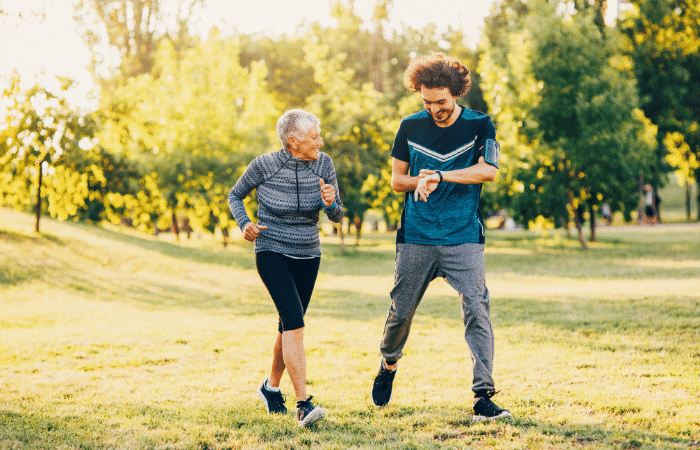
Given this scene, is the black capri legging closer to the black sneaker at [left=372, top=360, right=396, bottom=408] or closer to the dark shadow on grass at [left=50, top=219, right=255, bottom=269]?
the black sneaker at [left=372, top=360, right=396, bottom=408]

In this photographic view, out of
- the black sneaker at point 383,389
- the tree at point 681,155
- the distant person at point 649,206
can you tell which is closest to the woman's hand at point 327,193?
the black sneaker at point 383,389

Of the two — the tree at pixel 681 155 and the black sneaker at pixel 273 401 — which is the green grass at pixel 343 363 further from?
the tree at pixel 681 155

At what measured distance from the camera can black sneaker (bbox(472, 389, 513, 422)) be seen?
410 centimetres

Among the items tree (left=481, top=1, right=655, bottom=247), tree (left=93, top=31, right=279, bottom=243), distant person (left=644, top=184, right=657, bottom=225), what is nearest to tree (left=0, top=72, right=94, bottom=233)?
tree (left=93, top=31, right=279, bottom=243)

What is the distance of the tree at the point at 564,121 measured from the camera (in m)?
19.4

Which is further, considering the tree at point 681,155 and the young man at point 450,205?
the tree at point 681,155

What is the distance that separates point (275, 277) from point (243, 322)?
5.32 meters

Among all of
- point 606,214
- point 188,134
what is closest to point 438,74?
point 188,134

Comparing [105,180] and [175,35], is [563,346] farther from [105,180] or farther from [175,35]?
[175,35]

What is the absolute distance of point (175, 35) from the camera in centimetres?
3106

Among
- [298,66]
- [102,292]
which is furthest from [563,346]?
[298,66]

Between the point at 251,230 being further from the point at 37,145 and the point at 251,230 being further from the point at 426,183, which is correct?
the point at 37,145

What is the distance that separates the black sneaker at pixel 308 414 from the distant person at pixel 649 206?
36.8 metres

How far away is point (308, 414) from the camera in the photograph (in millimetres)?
4062
